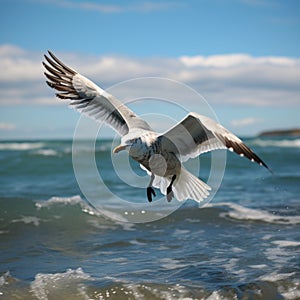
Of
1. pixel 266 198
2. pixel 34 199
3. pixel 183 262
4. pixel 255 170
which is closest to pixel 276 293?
pixel 183 262

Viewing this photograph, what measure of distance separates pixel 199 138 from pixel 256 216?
383 centimetres

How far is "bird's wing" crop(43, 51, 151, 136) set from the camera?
693cm

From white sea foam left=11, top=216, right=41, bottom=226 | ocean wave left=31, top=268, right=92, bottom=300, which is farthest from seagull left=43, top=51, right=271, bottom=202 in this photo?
white sea foam left=11, top=216, right=41, bottom=226

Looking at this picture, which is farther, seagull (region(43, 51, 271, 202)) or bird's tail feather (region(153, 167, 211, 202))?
bird's tail feather (region(153, 167, 211, 202))

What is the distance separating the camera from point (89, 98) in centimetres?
723

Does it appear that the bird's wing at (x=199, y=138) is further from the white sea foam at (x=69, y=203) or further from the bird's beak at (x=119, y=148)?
the white sea foam at (x=69, y=203)

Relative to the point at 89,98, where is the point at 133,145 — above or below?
below

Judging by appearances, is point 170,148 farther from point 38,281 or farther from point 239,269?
point 38,281

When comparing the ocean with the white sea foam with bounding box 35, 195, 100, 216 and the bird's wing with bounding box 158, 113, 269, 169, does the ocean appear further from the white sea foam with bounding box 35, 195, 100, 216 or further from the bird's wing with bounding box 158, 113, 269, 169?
the bird's wing with bounding box 158, 113, 269, 169

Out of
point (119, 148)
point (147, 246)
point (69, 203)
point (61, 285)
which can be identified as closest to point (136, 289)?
point (61, 285)

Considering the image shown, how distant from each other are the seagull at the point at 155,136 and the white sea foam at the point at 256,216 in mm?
2960

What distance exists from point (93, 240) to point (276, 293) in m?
3.58

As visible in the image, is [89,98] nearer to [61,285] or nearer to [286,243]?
[61,285]

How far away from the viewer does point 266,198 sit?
40.6 ft
